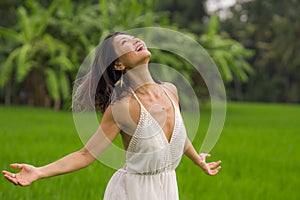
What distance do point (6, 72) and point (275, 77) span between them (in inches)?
899

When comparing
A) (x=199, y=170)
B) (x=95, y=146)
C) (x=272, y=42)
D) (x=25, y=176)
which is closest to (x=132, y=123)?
(x=95, y=146)

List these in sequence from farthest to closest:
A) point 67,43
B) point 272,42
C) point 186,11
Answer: point 272,42, point 186,11, point 67,43

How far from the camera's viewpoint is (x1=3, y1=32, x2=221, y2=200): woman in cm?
183

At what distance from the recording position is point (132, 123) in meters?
1.84

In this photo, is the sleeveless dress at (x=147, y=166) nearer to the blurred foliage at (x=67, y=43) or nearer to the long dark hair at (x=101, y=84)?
the long dark hair at (x=101, y=84)

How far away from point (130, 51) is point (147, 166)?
391 mm

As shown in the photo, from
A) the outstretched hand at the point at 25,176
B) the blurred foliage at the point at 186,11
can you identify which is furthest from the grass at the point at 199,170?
the blurred foliage at the point at 186,11

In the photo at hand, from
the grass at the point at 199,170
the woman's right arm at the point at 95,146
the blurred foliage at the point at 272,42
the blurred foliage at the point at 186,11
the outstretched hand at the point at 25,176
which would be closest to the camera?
the outstretched hand at the point at 25,176

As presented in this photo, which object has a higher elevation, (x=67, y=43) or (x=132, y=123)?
(x=132, y=123)

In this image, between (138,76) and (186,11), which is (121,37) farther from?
(186,11)

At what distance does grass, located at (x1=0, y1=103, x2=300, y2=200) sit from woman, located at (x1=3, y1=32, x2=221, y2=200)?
1.29m

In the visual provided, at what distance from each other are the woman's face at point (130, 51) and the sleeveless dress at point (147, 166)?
0.11 meters

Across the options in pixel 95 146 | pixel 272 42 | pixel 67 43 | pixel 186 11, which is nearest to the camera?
pixel 95 146

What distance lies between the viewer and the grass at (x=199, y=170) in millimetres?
3359
